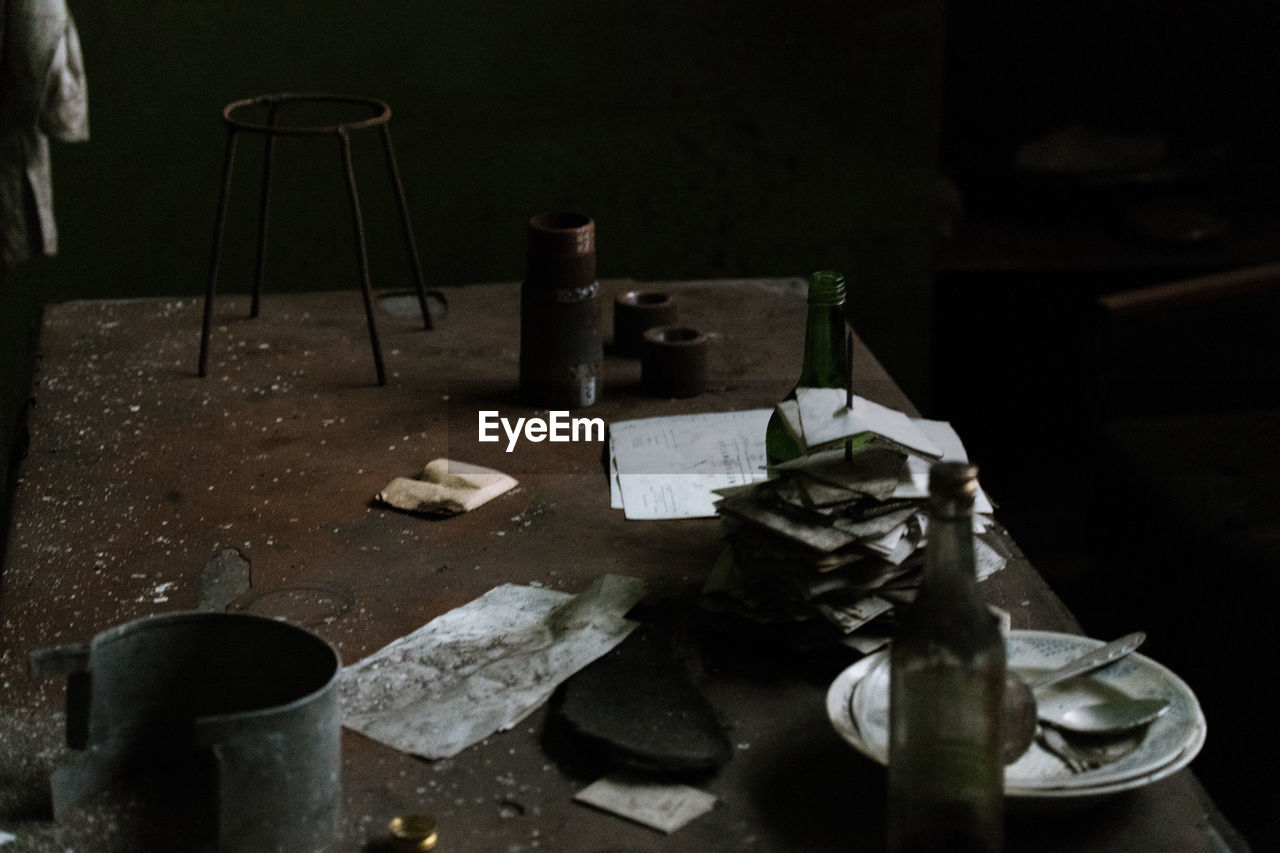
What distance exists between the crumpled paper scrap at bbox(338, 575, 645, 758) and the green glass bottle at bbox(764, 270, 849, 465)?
0.23m

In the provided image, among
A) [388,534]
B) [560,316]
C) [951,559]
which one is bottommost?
[388,534]

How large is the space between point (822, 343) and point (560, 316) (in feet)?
1.49

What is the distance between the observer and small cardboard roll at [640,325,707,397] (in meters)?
1.77

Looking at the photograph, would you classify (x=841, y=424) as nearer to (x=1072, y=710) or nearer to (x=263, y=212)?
(x=1072, y=710)

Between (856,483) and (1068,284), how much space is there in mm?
2389

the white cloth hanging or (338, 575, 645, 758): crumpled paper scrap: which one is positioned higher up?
the white cloth hanging

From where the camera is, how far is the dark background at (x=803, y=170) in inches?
114

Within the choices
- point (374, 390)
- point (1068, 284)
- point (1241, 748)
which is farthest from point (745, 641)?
point (1068, 284)

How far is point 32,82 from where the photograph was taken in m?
2.33

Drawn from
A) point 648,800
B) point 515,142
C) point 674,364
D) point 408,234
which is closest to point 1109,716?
point 648,800

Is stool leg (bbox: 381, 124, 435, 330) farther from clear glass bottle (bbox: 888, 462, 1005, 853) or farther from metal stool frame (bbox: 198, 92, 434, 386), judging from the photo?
clear glass bottle (bbox: 888, 462, 1005, 853)

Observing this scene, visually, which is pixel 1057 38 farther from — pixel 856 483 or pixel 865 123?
pixel 856 483

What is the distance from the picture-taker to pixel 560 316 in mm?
1715

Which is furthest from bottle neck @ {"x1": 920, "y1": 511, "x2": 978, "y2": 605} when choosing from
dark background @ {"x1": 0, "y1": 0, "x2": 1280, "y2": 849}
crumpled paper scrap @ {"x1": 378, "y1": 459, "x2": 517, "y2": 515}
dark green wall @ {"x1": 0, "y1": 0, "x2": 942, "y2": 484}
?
dark green wall @ {"x1": 0, "y1": 0, "x2": 942, "y2": 484}
